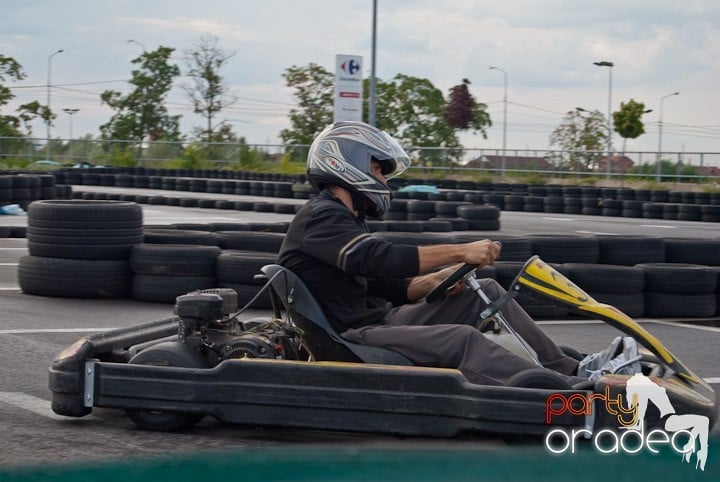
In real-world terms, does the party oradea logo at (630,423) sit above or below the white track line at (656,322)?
above

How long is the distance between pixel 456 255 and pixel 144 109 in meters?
51.1

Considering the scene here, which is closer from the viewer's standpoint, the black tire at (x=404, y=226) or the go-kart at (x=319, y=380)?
the go-kart at (x=319, y=380)

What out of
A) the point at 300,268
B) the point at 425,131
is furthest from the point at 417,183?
the point at 300,268

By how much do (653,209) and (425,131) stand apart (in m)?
29.2

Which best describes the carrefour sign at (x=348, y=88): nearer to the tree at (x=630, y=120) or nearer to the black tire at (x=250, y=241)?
the black tire at (x=250, y=241)

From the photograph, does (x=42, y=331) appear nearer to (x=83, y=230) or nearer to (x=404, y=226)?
(x=83, y=230)

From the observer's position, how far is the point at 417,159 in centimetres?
3650

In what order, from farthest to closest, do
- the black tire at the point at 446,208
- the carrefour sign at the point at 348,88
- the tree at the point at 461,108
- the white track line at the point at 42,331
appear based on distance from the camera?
1. the tree at the point at 461,108
2. the carrefour sign at the point at 348,88
3. the black tire at the point at 446,208
4. the white track line at the point at 42,331

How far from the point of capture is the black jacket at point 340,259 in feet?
14.6

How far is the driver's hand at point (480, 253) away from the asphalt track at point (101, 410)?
30.0 inches

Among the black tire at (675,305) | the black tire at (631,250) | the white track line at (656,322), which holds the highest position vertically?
the black tire at (631,250)

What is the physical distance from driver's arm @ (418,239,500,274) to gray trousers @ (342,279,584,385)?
259mm

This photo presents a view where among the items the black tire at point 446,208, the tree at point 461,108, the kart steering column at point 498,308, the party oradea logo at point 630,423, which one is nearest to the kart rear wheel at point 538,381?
the party oradea logo at point 630,423

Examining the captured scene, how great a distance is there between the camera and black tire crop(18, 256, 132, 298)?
8.57m
